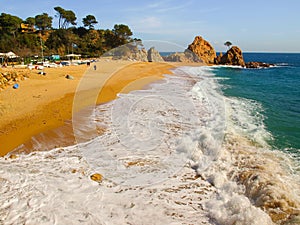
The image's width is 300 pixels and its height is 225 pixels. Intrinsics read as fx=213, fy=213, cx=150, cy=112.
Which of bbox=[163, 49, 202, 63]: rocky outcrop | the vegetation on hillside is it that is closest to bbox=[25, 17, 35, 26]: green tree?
the vegetation on hillside

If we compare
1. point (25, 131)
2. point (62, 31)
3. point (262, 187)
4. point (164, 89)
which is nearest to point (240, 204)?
point (262, 187)

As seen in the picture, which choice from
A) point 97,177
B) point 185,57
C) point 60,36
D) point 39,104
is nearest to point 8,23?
point 60,36

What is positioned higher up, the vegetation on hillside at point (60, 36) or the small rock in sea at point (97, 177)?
the vegetation on hillside at point (60, 36)

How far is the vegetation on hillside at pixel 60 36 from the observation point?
40094 millimetres

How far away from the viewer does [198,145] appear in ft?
23.0

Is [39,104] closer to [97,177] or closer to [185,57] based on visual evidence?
[97,177]

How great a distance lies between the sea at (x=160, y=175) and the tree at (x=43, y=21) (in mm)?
53264

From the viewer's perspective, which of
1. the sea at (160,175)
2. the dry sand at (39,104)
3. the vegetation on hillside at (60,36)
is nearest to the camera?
the sea at (160,175)

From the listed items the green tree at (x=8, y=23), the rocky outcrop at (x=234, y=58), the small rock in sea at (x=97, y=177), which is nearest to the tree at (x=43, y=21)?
the green tree at (x=8, y=23)

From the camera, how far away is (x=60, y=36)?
4712 cm

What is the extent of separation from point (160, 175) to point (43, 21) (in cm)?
5884

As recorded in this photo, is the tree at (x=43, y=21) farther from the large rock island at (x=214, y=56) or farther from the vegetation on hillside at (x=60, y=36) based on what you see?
the large rock island at (x=214, y=56)

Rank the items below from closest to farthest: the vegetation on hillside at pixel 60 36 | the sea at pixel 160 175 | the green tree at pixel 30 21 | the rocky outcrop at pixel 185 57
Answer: the sea at pixel 160 175 < the rocky outcrop at pixel 185 57 < the vegetation on hillside at pixel 60 36 < the green tree at pixel 30 21

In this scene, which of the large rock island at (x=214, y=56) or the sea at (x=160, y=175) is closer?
the sea at (x=160, y=175)
